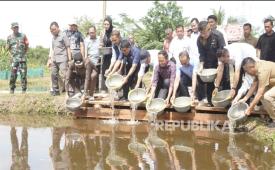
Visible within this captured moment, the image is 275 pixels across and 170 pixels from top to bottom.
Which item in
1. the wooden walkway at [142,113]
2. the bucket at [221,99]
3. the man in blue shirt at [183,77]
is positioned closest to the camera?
the bucket at [221,99]

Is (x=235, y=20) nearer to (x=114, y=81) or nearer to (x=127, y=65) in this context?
(x=127, y=65)

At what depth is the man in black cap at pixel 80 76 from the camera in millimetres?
8211

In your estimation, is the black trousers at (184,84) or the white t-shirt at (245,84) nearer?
the white t-shirt at (245,84)

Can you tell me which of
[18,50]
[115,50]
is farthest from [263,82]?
[18,50]

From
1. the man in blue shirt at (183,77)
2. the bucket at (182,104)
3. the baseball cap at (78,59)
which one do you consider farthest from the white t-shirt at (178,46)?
the baseball cap at (78,59)

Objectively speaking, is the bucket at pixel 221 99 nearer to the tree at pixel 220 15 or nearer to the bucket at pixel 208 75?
the bucket at pixel 208 75

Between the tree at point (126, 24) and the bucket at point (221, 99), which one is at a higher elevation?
the tree at point (126, 24)

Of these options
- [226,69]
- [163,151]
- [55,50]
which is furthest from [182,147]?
[55,50]

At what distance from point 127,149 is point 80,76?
322 centimetres

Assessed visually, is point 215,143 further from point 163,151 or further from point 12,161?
point 12,161

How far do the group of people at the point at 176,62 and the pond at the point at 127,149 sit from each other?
75 cm

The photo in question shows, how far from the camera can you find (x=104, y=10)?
1777 cm

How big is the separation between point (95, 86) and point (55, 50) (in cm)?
Answer: 114

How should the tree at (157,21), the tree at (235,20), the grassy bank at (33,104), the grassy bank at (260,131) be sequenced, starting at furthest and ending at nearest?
the tree at (235,20), the tree at (157,21), the grassy bank at (33,104), the grassy bank at (260,131)
